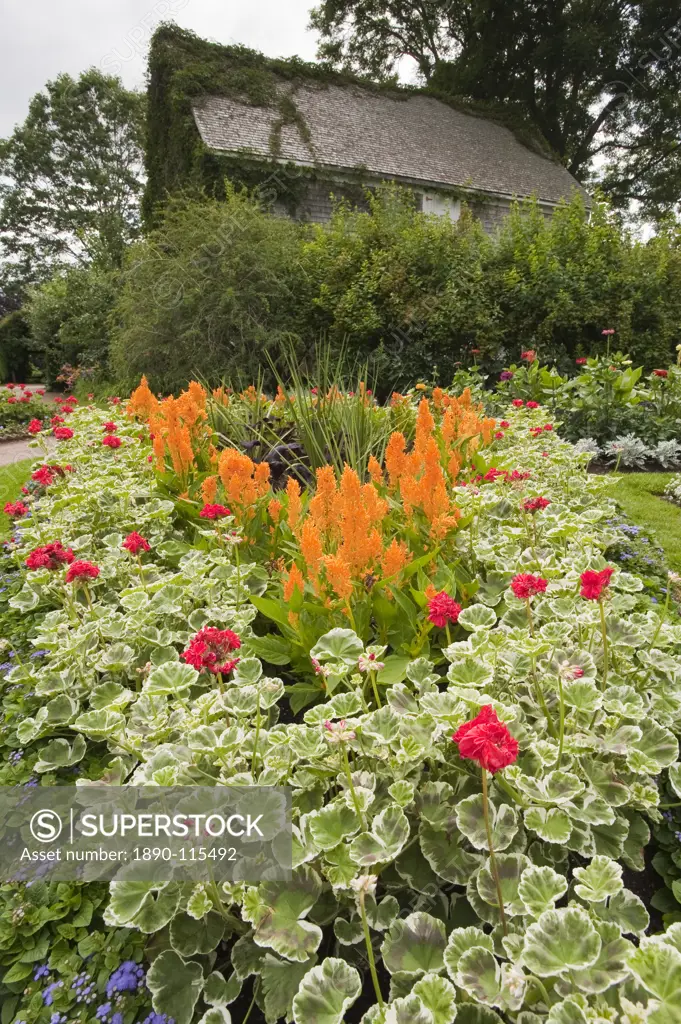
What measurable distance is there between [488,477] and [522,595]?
1.39 meters

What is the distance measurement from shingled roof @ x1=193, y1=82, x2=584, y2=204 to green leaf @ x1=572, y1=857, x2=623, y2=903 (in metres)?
14.2

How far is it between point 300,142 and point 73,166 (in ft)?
76.1

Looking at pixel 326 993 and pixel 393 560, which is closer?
pixel 326 993

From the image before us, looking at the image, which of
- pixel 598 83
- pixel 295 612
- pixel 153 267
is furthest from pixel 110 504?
pixel 598 83

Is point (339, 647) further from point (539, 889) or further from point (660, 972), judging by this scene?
point (660, 972)

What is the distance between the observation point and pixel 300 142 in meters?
14.6

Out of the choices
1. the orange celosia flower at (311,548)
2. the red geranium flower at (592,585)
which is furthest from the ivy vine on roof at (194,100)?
the red geranium flower at (592,585)

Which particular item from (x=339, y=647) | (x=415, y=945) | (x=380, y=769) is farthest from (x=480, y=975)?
(x=339, y=647)

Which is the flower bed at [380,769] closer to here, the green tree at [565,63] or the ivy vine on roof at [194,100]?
the ivy vine on roof at [194,100]

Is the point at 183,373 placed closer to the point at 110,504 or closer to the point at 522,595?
the point at 110,504

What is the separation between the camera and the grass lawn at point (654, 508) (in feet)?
11.4

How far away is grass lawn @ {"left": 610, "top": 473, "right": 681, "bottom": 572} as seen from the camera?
3.47m

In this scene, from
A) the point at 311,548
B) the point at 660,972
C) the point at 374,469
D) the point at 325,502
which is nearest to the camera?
the point at 660,972

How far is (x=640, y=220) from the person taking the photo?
2578 cm
